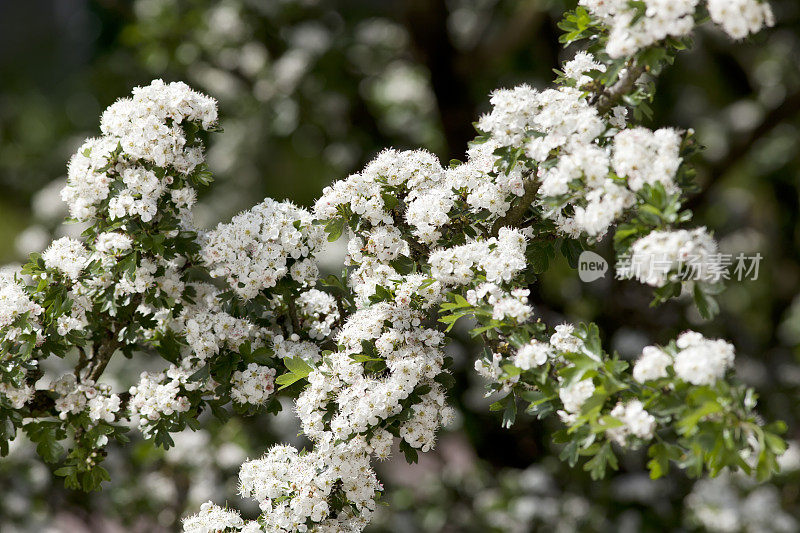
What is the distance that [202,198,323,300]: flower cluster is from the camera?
2.44 metres

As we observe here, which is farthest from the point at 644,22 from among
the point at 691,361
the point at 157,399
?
the point at 157,399

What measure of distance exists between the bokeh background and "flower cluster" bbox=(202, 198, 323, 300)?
2426 millimetres

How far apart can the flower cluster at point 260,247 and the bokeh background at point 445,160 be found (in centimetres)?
243

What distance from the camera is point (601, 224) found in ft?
6.63

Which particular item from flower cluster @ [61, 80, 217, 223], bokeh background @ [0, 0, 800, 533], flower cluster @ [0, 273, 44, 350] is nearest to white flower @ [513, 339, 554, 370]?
flower cluster @ [61, 80, 217, 223]

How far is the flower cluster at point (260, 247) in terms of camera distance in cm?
244

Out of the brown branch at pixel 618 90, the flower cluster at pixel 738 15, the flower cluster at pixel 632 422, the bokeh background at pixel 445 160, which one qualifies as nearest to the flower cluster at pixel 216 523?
the flower cluster at pixel 632 422

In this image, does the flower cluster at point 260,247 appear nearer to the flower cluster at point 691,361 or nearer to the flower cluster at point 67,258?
the flower cluster at point 67,258

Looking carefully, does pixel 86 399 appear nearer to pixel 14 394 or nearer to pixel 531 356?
pixel 14 394

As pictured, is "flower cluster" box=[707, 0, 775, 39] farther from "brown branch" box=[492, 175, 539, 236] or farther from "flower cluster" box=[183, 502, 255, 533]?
"flower cluster" box=[183, 502, 255, 533]

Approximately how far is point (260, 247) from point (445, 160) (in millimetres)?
3796

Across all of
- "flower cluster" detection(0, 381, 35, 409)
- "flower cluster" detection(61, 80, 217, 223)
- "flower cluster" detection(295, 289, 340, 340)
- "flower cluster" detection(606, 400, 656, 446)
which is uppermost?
"flower cluster" detection(61, 80, 217, 223)

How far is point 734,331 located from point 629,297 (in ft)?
3.49

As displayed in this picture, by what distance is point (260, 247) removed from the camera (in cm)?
246
